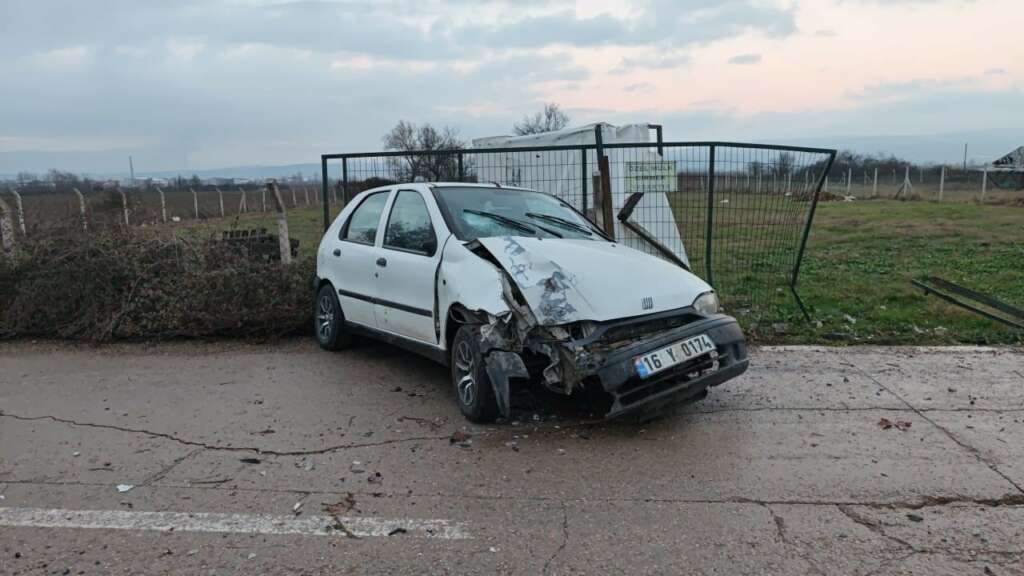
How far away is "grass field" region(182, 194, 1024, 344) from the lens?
7.54 m

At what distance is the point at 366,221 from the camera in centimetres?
685

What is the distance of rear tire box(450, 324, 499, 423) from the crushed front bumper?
0.73 metres

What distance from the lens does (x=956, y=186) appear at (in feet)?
112


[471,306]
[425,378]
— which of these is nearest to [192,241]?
[425,378]

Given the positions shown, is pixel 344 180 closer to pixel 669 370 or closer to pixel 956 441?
pixel 669 370

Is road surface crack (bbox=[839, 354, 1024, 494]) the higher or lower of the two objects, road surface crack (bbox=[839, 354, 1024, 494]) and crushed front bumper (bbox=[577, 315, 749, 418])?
the lower

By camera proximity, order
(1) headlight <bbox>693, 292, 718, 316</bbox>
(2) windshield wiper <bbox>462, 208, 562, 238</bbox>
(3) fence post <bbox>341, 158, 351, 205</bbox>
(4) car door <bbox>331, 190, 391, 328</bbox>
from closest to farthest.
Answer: (1) headlight <bbox>693, 292, 718, 316</bbox> → (2) windshield wiper <bbox>462, 208, 562, 238</bbox> → (4) car door <bbox>331, 190, 391, 328</bbox> → (3) fence post <bbox>341, 158, 351, 205</bbox>

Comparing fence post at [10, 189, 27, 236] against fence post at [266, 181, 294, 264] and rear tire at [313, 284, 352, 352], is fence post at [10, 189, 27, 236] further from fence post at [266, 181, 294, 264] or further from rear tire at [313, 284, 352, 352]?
rear tire at [313, 284, 352, 352]

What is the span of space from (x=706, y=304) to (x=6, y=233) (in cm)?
815

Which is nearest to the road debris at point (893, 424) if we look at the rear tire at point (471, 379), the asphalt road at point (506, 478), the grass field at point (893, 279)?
the asphalt road at point (506, 478)

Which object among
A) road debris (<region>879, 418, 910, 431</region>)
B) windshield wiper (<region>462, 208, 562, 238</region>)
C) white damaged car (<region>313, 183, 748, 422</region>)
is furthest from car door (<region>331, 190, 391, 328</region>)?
road debris (<region>879, 418, 910, 431</region>)

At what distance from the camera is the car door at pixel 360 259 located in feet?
21.3

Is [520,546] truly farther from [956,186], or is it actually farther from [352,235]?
[956,186]

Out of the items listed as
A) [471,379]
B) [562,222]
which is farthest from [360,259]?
[471,379]
